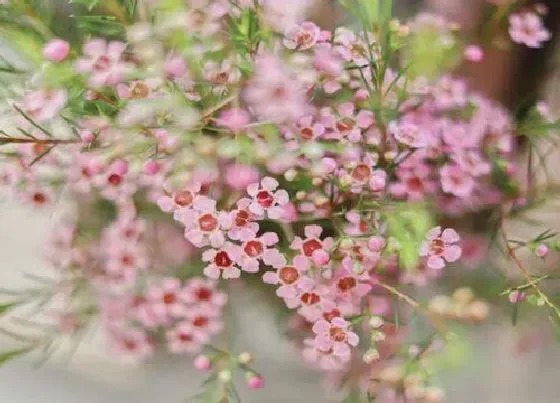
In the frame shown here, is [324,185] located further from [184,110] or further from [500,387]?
[500,387]

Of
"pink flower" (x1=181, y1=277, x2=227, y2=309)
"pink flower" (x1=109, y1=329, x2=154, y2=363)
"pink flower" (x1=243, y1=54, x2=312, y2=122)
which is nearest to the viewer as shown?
"pink flower" (x1=243, y1=54, x2=312, y2=122)

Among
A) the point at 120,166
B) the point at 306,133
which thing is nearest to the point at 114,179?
the point at 120,166

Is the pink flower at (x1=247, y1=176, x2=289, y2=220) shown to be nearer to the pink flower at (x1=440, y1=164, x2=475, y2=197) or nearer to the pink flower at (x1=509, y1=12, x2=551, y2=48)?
the pink flower at (x1=440, y1=164, x2=475, y2=197)

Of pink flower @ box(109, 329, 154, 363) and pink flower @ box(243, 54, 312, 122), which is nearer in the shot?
pink flower @ box(243, 54, 312, 122)

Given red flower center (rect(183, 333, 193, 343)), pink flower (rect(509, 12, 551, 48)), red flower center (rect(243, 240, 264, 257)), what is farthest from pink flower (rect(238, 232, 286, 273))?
pink flower (rect(509, 12, 551, 48))

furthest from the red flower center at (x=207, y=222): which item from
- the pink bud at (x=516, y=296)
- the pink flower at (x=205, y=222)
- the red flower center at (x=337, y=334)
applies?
the pink bud at (x=516, y=296)

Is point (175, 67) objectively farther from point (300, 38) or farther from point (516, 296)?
point (516, 296)

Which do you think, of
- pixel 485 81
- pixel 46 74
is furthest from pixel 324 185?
pixel 485 81
